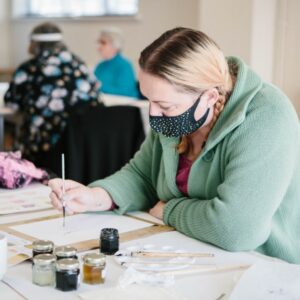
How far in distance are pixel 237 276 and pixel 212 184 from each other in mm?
406

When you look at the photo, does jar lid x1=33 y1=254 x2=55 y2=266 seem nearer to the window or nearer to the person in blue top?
the person in blue top

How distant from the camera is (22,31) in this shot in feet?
28.2

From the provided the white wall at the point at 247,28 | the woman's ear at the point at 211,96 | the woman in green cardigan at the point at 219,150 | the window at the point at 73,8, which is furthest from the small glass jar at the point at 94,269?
the window at the point at 73,8

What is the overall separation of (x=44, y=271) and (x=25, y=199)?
0.72m

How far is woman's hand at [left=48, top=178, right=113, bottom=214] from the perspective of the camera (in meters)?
1.64

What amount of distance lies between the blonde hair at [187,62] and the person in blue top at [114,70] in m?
3.81

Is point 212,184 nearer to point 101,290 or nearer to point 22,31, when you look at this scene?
point 101,290

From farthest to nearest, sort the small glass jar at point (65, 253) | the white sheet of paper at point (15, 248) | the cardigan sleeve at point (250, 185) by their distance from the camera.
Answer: the cardigan sleeve at point (250, 185) < the white sheet of paper at point (15, 248) < the small glass jar at point (65, 253)

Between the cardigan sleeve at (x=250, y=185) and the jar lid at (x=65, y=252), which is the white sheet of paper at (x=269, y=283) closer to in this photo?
the cardigan sleeve at (x=250, y=185)

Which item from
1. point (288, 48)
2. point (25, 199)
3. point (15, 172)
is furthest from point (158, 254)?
point (288, 48)

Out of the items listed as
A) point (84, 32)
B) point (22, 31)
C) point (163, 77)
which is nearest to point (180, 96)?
point (163, 77)

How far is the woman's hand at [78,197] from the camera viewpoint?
5.39 ft

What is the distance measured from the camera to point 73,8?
7.62 m

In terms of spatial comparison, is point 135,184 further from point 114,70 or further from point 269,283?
point 114,70
